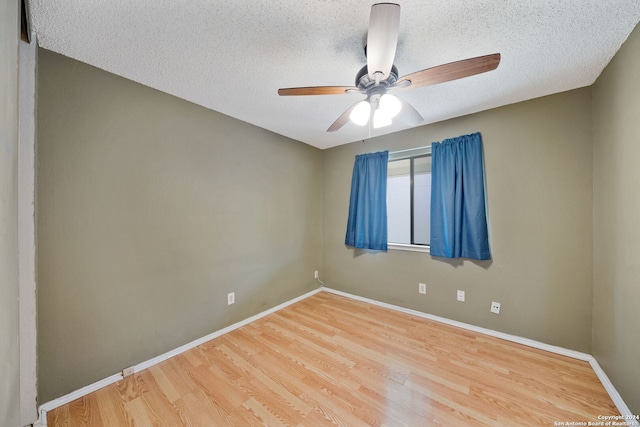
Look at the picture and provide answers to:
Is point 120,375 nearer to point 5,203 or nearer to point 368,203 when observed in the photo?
point 5,203

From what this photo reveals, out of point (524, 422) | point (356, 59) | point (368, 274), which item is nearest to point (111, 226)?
point (356, 59)

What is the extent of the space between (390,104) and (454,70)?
36cm

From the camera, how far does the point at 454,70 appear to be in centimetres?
121

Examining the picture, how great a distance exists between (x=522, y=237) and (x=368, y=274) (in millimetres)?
1756

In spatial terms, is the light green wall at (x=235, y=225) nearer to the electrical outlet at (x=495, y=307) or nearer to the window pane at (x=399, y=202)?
the electrical outlet at (x=495, y=307)

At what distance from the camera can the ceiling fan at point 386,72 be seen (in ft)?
3.28

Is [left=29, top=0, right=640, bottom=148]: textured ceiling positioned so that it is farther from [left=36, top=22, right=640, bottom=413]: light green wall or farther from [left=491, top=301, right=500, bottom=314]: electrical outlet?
[left=491, top=301, right=500, bottom=314]: electrical outlet

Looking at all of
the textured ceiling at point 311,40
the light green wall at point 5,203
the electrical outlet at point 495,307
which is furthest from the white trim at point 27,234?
the electrical outlet at point 495,307

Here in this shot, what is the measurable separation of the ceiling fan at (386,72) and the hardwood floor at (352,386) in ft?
6.37

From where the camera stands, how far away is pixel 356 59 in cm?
159

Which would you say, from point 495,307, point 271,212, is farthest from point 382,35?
point 495,307

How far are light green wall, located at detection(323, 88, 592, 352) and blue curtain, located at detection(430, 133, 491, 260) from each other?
0.34ft

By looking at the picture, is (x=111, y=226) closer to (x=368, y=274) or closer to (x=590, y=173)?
(x=368, y=274)

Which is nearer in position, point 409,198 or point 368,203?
point 409,198
